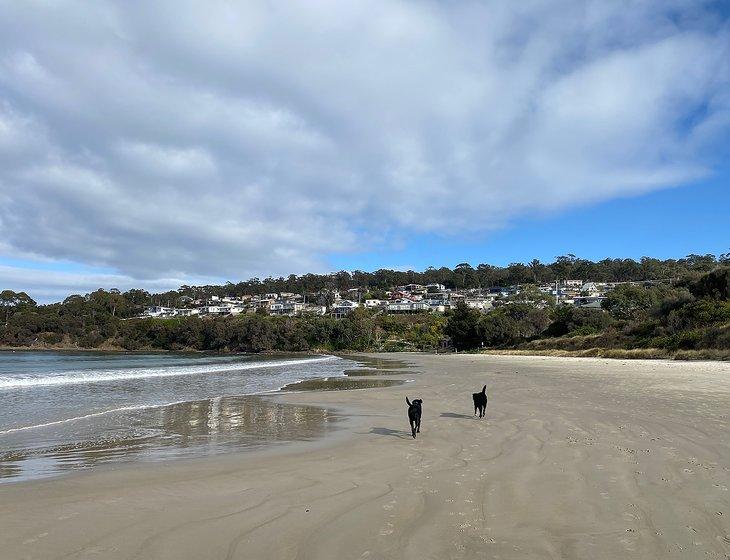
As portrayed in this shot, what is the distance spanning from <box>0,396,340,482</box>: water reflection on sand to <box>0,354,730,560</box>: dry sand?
115cm

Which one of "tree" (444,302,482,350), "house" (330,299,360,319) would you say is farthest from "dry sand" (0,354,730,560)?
"house" (330,299,360,319)

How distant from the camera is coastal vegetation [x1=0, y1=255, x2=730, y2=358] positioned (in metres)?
41.5

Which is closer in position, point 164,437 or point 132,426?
point 164,437

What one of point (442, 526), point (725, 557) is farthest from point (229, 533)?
point (725, 557)

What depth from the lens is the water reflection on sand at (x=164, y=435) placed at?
8899mm

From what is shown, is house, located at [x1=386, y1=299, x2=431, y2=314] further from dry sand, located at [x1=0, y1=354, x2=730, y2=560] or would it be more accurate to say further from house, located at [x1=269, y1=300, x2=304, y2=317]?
dry sand, located at [x1=0, y1=354, x2=730, y2=560]

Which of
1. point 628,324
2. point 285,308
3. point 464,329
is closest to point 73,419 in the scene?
point 628,324

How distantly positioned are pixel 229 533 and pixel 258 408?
1183 cm

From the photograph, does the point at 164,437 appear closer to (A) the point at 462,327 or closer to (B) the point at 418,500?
(B) the point at 418,500

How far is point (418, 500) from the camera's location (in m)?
5.89

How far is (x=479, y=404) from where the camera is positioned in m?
12.2

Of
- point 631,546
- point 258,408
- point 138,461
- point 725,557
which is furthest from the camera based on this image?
point 258,408

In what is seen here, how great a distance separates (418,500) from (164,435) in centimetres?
782

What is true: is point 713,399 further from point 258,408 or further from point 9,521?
point 9,521
